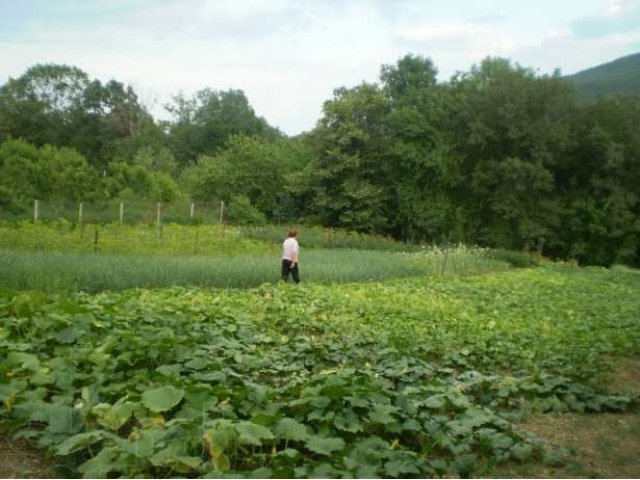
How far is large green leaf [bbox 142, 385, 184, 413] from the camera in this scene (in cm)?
399

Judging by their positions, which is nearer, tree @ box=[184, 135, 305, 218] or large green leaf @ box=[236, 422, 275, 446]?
large green leaf @ box=[236, 422, 275, 446]

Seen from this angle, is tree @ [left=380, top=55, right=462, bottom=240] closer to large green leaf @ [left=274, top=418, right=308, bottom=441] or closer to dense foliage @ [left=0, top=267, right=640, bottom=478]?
dense foliage @ [left=0, top=267, right=640, bottom=478]

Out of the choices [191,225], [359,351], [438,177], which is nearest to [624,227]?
[438,177]

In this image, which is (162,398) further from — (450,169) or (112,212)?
(450,169)

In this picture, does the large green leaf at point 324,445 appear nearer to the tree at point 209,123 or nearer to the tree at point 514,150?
the tree at point 514,150

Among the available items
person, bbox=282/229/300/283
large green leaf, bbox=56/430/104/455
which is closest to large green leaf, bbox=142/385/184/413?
large green leaf, bbox=56/430/104/455

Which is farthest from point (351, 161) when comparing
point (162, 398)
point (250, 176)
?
point (162, 398)

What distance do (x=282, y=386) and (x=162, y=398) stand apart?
1502 mm

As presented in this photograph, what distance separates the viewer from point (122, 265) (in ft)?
44.7

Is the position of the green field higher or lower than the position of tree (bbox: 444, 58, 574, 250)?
lower

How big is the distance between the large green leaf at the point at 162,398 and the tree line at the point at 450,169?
96.5 ft

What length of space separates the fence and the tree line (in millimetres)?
1983

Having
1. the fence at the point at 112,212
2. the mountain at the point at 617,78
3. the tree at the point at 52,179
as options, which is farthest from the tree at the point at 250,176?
the mountain at the point at 617,78

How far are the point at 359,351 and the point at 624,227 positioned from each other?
32955mm
